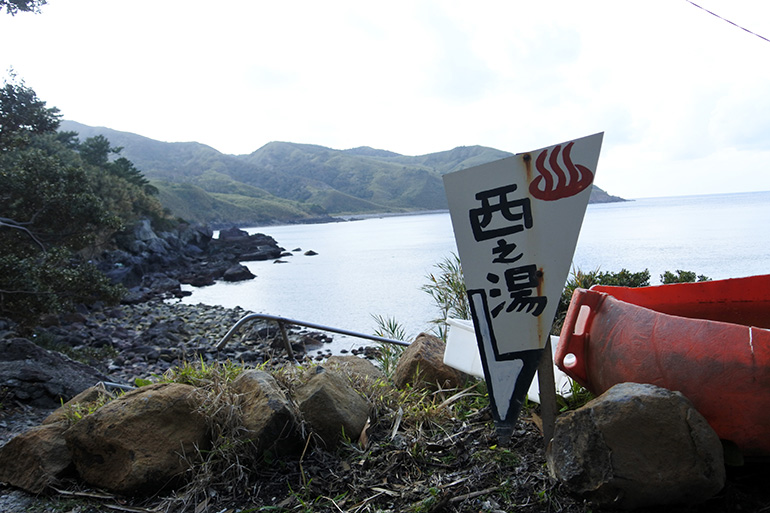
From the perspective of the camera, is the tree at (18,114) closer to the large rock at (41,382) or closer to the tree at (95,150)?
the large rock at (41,382)

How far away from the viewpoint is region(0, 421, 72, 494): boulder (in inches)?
101

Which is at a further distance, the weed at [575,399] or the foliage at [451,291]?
the foliage at [451,291]

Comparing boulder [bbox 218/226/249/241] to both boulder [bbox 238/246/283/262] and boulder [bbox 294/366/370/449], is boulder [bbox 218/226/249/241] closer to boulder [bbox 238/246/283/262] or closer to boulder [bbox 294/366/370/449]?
boulder [bbox 238/246/283/262]

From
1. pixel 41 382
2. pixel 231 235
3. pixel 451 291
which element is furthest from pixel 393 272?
pixel 41 382

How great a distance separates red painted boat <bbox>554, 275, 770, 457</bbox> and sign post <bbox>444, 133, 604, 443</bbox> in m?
0.27

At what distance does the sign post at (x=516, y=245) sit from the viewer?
2.24m

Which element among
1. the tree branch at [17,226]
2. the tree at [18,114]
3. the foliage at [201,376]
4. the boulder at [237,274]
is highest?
the tree at [18,114]

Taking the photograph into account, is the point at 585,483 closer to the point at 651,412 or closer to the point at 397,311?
the point at 651,412

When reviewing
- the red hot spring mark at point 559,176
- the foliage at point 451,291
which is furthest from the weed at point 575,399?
the foliage at point 451,291

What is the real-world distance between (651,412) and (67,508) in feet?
8.21

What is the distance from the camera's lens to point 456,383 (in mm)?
3664

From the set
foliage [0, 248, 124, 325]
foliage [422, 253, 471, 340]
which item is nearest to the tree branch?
foliage [0, 248, 124, 325]

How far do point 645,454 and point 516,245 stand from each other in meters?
0.95

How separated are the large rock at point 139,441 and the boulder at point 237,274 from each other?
3214 cm
